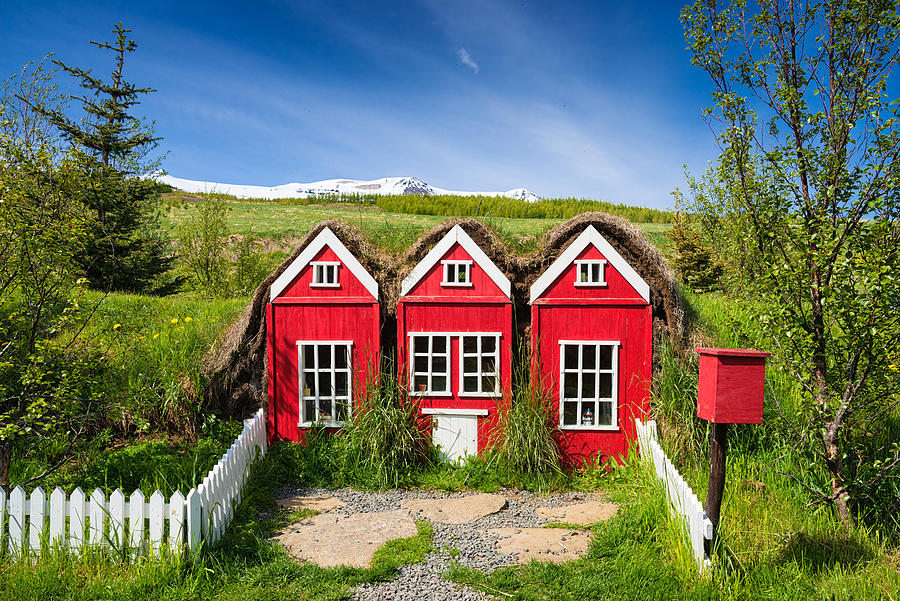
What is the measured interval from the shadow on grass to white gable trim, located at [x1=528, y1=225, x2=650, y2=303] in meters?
3.89

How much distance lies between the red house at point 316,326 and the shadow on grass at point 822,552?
6.02 metres

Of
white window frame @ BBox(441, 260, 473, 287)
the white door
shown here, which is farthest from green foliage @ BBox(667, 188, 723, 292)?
the white door

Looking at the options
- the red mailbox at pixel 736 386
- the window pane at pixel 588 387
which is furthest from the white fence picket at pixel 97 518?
the window pane at pixel 588 387

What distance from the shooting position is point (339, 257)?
8680 millimetres

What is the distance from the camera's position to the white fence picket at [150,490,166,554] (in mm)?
5227

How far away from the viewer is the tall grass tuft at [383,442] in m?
7.90

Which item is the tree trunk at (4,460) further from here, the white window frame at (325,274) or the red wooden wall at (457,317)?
the red wooden wall at (457,317)

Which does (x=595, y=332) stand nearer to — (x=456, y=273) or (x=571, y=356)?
(x=571, y=356)

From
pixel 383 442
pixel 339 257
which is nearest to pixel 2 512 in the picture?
pixel 383 442

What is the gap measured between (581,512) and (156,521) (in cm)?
511

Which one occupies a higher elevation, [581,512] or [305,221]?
[305,221]

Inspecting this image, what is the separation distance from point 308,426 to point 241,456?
66.2 inches

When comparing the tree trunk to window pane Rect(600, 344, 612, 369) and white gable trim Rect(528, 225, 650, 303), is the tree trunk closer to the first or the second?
white gable trim Rect(528, 225, 650, 303)

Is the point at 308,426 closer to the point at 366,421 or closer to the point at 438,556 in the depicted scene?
the point at 366,421
